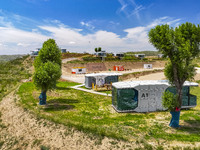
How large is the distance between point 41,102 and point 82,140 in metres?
8.93

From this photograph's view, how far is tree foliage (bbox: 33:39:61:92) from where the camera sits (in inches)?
650

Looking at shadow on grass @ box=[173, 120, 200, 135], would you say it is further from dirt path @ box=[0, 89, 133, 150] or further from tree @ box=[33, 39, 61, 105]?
tree @ box=[33, 39, 61, 105]

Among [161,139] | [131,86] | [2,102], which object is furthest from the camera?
[2,102]

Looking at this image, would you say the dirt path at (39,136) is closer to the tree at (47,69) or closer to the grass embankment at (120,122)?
the grass embankment at (120,122)

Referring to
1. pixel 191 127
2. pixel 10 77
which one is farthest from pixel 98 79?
pixel 10 77

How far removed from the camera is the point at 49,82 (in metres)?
16.8

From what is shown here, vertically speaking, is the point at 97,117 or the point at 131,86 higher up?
the point at 131,86

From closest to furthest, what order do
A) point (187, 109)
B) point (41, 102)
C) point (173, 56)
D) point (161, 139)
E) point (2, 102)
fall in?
point (161, 139) < point (173, 56) < point (187, 109) < point (41, 102) < point (2, 102)

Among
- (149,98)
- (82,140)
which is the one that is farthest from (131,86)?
(82,140)

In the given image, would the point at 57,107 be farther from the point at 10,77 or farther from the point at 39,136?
the point at 10,77

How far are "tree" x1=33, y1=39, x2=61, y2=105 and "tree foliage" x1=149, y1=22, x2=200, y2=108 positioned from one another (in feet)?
34.8

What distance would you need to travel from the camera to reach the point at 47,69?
55.1 ft

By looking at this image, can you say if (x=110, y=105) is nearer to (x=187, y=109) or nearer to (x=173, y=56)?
(x=187, y=109)

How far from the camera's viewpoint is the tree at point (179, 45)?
1119cm
